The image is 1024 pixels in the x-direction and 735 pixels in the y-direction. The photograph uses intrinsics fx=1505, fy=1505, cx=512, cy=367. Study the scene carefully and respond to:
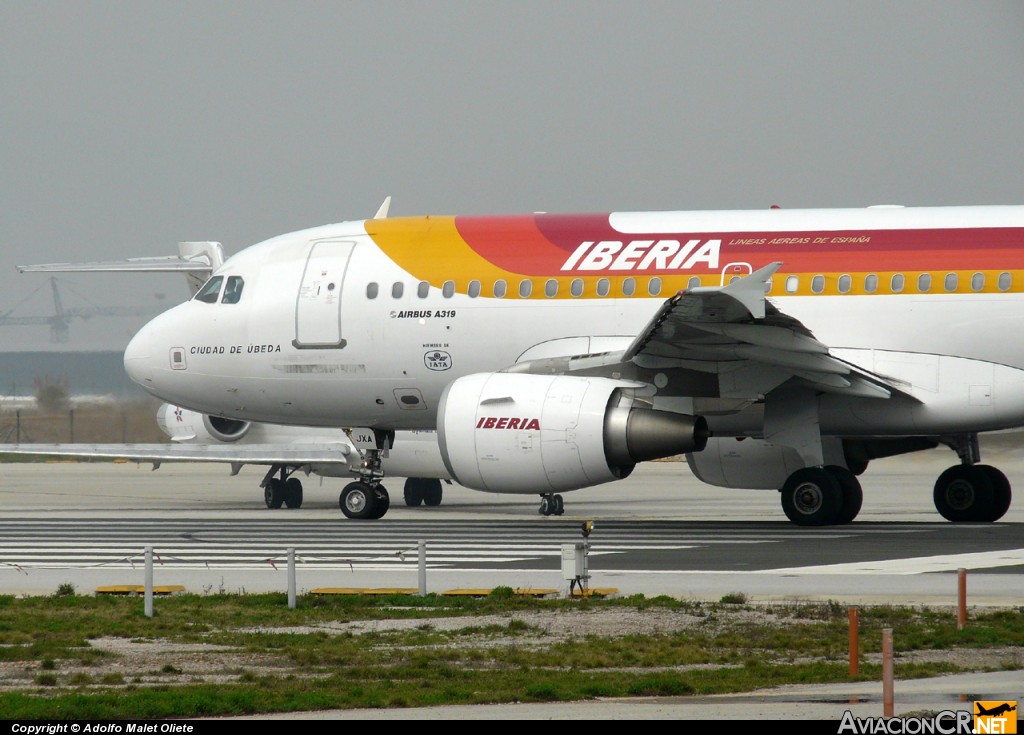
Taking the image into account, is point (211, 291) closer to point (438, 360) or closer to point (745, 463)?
point (438, 360)

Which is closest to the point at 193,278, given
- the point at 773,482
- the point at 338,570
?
the point at 773,482

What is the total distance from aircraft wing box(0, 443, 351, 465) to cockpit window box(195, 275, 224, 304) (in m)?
7.75

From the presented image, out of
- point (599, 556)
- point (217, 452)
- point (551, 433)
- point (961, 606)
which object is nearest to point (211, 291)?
point (551, 433)

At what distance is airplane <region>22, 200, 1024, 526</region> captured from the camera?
22062 mm

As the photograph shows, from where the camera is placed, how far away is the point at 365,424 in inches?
1085

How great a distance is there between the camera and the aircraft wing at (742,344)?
20562 millimetres

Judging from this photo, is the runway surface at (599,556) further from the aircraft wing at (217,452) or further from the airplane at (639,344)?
the airplane at (639,344)

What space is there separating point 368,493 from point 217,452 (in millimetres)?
10482

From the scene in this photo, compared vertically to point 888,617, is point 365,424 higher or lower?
higher

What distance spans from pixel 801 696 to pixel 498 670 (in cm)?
239

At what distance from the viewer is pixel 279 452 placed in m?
35.5

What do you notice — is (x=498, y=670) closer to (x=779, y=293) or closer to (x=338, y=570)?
(x=338, y=570)

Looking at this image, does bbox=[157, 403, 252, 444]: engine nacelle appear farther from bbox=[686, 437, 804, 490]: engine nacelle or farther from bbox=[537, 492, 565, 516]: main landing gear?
bbox=[686, 437, 804, 490]: engine nacelle

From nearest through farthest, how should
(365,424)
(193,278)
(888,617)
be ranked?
(888,617), (365,424), (193,278)
